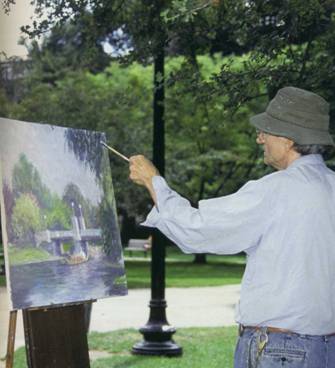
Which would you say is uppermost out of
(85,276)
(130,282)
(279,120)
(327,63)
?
(327,63)

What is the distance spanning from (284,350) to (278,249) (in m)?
0.35

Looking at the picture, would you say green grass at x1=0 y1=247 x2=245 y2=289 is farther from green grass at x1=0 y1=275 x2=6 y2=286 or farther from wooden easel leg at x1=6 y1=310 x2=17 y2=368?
wooden easel leg at x1=6 y1=310 x2=17 y2=368

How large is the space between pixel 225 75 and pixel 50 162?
1703mm

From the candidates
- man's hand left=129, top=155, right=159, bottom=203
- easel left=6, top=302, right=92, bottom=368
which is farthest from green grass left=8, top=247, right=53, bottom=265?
man's hand left=129, top=155, right=159, bottom=203

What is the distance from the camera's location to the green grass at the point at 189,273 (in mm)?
21156

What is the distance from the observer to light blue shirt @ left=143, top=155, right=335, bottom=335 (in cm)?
300

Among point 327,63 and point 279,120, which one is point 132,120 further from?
point 279,120

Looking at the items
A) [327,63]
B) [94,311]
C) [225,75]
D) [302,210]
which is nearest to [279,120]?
[302,210]

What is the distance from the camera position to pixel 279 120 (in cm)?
321

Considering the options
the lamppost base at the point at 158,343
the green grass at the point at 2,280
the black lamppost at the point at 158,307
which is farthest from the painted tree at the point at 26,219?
the lamppost base at the point at 158,343

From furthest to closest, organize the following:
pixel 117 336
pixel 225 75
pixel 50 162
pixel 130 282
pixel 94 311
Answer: pixel 130 282, pixel 94 311, pixel 117 336, pixel 225 75, pixel 50 162

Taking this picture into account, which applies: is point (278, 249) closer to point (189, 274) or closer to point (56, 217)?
point (56, 217)

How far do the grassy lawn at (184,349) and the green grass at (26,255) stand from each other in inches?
169

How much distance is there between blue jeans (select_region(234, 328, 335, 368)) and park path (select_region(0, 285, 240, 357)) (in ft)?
22.9
